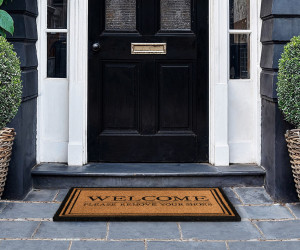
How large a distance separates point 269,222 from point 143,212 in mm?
834

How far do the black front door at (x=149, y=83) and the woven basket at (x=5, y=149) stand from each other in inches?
36.5

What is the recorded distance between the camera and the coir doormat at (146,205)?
328 cm

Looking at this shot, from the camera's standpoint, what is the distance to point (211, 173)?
3977mm

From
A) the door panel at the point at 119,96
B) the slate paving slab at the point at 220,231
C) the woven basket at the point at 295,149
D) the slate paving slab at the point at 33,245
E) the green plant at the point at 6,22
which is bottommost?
the slate paving slab at the point at 33,245

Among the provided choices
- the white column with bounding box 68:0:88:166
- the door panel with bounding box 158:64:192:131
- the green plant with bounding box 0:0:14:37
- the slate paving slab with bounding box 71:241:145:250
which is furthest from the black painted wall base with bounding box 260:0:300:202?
the green plant with bounding box 0:0:14:37

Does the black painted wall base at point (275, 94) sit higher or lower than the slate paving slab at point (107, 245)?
higher

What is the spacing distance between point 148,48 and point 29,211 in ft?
5.61

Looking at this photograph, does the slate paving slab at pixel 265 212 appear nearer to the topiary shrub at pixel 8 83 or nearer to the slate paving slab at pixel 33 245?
the slate paving slab at pixel 33 245

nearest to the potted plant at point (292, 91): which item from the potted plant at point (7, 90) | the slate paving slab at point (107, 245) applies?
the slate paving slab at point (107, 245)

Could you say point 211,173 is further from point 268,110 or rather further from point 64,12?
point 64,12

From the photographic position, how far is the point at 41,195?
3.84m

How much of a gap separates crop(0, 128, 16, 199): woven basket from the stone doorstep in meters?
0.49

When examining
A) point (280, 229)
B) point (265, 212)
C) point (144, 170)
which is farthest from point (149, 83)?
point (280, 229)

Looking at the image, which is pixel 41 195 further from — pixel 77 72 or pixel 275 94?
pixel 275 94
